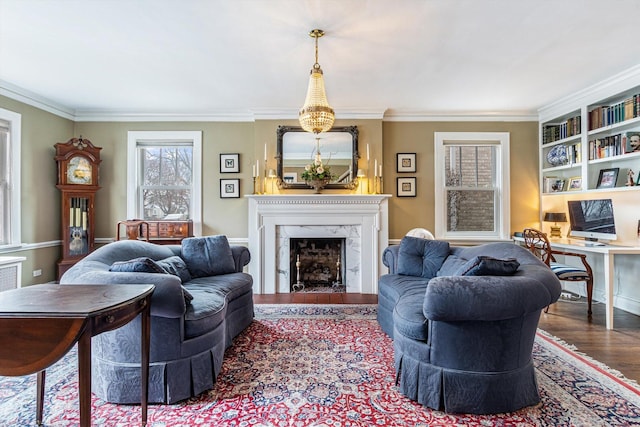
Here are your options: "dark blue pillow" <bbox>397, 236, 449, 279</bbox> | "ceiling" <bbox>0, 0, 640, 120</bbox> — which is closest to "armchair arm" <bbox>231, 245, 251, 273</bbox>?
"dark blue pillow" <bbox>397, 236, 449, 279</bbox>

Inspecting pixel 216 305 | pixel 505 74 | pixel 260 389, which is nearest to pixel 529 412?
pixel 260 389

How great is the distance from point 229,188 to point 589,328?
4.56 m

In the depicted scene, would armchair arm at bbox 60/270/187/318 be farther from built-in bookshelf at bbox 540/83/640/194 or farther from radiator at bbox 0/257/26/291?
built-in bookshelf at bbox 540/83/640/194

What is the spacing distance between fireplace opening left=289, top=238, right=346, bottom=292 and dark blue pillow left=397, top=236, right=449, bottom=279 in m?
1.66

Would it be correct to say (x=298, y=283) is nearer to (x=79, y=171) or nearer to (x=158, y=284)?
(x=158, y=284)

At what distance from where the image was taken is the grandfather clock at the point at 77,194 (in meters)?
4.26

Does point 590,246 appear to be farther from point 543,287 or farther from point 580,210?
point 543,287

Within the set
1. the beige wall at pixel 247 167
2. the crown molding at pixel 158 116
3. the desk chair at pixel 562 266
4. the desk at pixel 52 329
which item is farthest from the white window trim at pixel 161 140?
the desk chair at pixel 562 266

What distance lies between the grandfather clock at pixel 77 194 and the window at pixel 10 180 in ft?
1.37

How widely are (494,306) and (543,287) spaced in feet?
1.22

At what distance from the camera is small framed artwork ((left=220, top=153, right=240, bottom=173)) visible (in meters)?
4.74

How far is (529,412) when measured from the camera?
5.90ft

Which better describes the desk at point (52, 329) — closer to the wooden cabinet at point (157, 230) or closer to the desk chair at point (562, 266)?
the wooden cabinet at point (157, 230)

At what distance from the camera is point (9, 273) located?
3.15 metres
